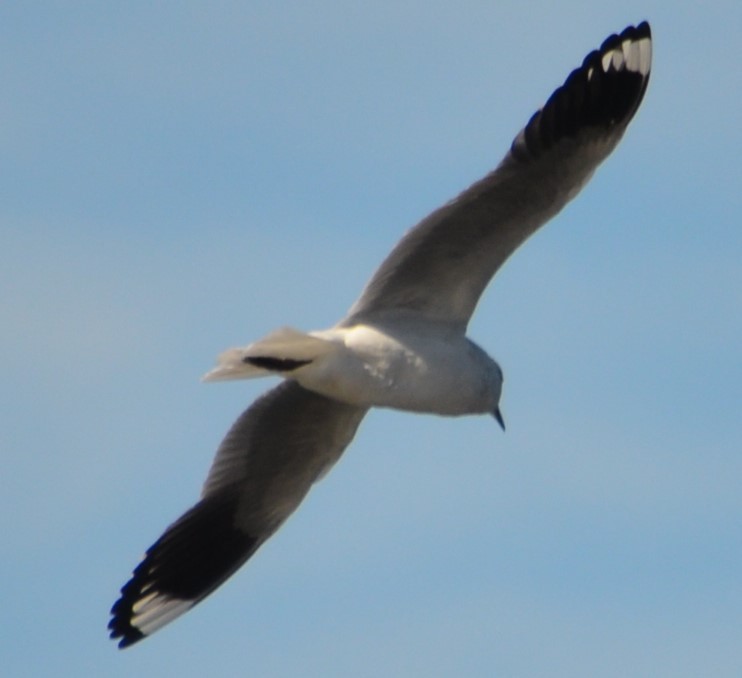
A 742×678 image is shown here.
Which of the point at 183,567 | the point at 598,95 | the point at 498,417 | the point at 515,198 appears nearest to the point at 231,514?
the point at 183,567

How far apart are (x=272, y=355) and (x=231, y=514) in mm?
1395

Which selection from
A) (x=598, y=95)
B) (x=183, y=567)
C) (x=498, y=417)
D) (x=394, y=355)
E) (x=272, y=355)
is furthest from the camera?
(x=183, y=567)

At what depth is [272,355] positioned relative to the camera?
7.61 m

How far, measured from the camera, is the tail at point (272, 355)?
7.58 m

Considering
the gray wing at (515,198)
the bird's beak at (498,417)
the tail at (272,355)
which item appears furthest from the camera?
the bird's beak at (498,417)

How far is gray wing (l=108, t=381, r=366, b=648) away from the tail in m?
0.87

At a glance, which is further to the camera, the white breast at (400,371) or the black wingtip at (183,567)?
the black wingtip at (183,567)

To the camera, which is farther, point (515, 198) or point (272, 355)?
point (515, 198)

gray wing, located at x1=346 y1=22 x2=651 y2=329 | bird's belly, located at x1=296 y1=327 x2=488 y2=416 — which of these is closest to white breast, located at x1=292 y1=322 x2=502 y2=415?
bird's belly, located at x1=296 y1=327 x2=488 y2=416

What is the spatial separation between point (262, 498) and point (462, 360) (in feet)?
4.46

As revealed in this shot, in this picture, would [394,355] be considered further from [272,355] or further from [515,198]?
[515,198]

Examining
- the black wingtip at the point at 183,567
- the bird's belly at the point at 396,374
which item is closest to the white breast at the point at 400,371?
the bird's belly at the point at 396,374

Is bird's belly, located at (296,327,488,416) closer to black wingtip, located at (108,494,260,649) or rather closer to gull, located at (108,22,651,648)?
gull, located at (108,22,651,648)

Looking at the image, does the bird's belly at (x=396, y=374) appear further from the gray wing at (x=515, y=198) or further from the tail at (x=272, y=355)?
the gray wing at (x=515, y=198)
